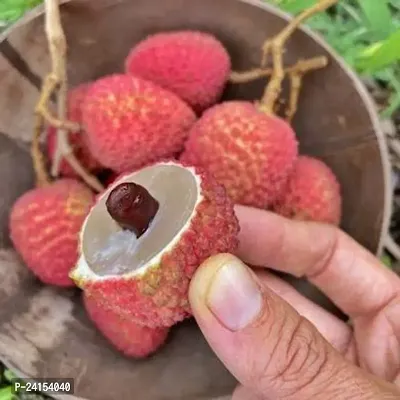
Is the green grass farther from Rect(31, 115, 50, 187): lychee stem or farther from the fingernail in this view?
the fingernail

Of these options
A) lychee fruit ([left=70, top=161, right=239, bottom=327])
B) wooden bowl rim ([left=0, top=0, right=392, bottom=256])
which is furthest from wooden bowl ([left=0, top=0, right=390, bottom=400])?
lychee fruit ([left=70, top=161, right=239, bottom=327])

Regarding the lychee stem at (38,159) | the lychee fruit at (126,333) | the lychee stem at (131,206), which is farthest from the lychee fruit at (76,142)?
the lychee stem at (131,206)

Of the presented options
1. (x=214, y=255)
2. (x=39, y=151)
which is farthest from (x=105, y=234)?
(x=39, y=151)

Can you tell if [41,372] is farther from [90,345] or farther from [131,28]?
[131,28]

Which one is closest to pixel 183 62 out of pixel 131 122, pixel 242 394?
pixel 131 122

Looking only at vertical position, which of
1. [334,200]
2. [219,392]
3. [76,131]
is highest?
[76,131]

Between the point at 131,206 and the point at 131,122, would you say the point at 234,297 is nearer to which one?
the point at 131,206

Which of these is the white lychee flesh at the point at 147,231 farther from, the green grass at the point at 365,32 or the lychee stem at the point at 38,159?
the green grass at the point at 365,32
